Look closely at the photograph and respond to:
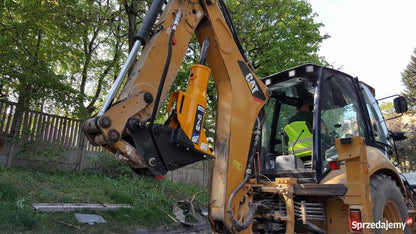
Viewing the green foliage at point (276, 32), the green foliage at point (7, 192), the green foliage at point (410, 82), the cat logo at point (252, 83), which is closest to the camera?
the cat logo at point (252, 83)

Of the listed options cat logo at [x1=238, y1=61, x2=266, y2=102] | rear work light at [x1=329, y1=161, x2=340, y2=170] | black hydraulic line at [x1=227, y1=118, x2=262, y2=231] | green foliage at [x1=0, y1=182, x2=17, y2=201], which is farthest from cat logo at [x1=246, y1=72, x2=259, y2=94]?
green foliage at [x1=0, y1=182, x2=17, y2=201]

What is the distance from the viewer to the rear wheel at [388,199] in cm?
346

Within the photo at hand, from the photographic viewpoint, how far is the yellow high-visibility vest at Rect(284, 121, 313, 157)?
4070mm

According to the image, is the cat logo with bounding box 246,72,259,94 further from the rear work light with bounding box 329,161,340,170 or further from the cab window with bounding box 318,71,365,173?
the rear work light with bounding box 329,161,340,170

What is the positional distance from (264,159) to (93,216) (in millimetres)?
3386

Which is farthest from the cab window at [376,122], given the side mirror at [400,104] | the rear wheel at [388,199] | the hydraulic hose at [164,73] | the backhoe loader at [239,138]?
the hydraulic hose at [164,73]

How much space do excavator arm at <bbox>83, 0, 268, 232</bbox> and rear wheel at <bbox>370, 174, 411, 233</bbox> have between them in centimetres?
142

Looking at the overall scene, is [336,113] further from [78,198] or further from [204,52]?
[78,198]

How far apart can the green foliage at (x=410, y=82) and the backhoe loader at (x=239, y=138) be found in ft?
96.8

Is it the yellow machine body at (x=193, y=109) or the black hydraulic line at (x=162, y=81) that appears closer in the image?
the black hydraulic line at (x=162, y=81)

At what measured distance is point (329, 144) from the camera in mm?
3939

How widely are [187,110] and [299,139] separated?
6.08 ft

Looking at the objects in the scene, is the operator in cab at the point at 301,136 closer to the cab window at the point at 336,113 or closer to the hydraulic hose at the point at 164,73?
the cab window at the point at 336,113

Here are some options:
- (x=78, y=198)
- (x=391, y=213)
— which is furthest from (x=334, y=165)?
(x=78, y=198)
